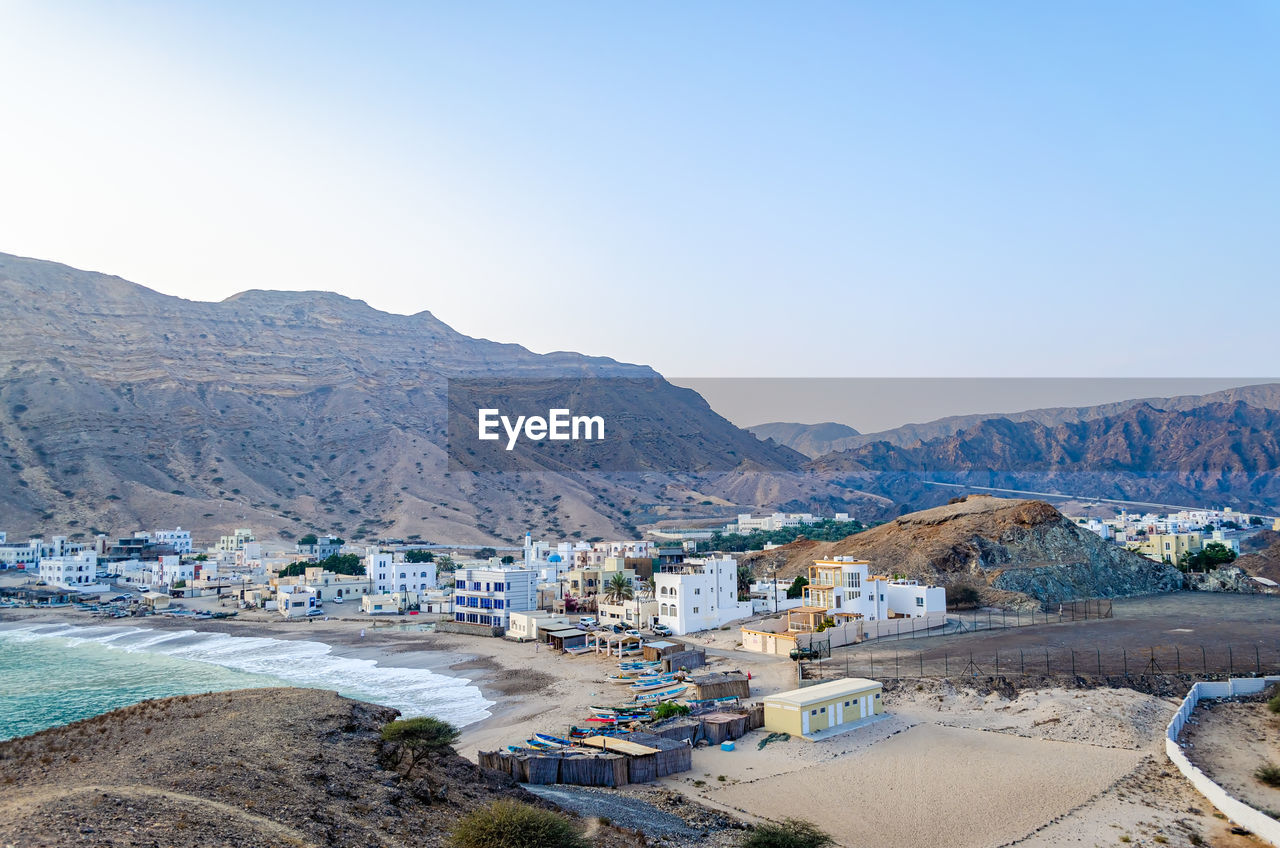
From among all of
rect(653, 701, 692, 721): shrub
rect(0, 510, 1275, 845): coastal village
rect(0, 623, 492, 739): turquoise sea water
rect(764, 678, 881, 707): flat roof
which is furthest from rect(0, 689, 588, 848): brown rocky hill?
rect(764, 678, 881, 707): flat roof

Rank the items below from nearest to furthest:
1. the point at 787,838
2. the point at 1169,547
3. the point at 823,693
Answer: the point at 787,838 < the point at 823,693 < the point at 1169,547

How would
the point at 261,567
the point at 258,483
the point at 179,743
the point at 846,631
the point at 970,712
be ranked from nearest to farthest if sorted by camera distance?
1. the point at 179,743
2. the point at 970,712
3. the point at 846,631
4. the point at 261,567
5. the point at 258,483

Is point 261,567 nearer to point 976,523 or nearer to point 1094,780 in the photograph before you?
point 976,523

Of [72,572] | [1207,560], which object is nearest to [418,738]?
[72,572]

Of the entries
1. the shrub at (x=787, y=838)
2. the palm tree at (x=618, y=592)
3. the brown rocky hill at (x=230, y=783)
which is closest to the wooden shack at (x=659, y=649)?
the palm tree at (x=618, y=592)

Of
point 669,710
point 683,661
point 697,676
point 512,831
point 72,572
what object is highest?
point 512,831

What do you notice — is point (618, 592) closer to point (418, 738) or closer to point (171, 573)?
A: point (418, 738)

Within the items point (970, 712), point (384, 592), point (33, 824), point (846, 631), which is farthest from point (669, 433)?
point (33, 824)

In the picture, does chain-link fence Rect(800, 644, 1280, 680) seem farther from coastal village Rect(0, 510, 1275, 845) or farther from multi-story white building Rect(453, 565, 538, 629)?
multi-story white building Rect(453, 565, 538, 629)
